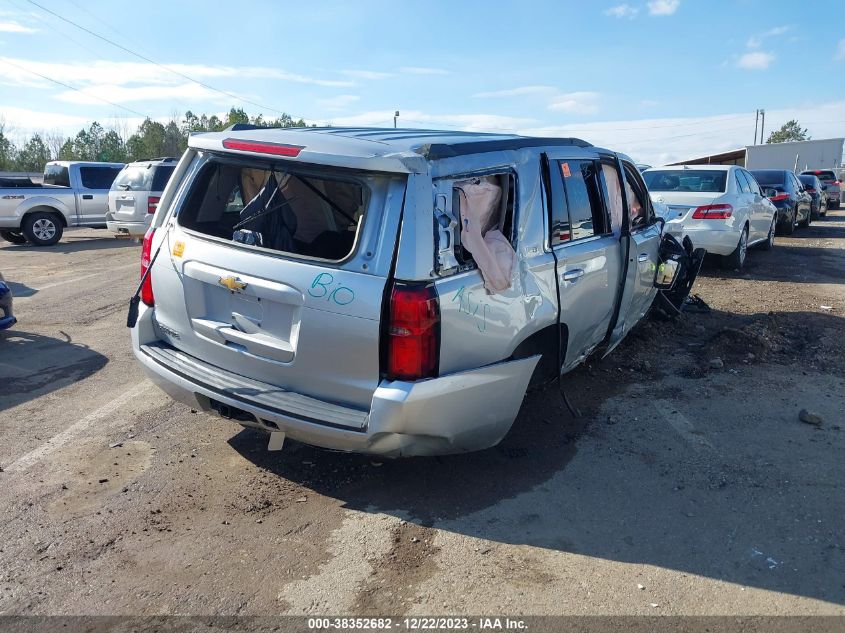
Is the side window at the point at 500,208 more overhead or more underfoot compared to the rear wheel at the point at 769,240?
more overhead

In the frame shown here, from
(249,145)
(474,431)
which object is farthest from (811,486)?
(249,145)

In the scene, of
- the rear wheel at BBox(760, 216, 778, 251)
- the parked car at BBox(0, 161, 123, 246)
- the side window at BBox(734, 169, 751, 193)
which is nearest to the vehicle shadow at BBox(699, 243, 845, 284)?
the rear wheel at BBox(760, 216, 778, 251)

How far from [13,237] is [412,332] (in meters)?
17.0

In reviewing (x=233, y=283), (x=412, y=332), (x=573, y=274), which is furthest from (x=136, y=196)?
(x=412, y=332)

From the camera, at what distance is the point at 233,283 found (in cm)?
371

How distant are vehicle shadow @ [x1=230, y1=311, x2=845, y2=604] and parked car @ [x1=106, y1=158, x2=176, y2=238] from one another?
38.4ft

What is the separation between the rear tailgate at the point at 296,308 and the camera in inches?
133

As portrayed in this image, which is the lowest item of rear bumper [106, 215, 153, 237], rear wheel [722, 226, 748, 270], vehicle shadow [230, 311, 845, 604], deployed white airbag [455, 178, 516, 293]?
vehicle shadow [230, 311, 845, 604]

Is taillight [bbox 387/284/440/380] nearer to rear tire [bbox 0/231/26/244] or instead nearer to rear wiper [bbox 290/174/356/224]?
rear wiper [bbox 290/174/356/224]

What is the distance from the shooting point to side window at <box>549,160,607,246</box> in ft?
14.8

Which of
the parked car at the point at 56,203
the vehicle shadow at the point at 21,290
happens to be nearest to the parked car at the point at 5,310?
the vehicle shadow at the point at 21,290

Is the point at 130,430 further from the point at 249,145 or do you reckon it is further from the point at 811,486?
the point at 811,486

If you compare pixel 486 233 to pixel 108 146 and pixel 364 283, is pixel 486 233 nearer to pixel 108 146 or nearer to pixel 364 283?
pixel 364 283

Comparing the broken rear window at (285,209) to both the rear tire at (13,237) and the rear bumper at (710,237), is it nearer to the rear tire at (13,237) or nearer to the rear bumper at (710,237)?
the rear bumper at (710,237)
